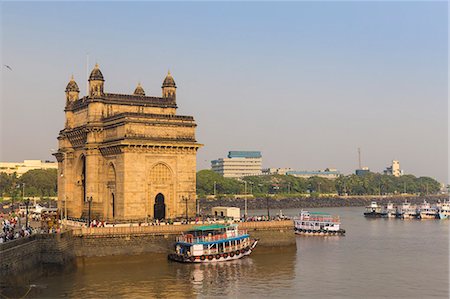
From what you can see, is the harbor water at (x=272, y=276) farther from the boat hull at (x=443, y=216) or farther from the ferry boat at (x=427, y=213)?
the boat hull at (x=443, y=216)

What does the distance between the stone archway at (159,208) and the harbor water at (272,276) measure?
1180 centimetres

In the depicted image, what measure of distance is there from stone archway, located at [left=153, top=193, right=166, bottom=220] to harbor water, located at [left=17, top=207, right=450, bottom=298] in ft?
38.7

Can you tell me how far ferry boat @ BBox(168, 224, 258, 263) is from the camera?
78.0 meters

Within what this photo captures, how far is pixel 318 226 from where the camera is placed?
395 ft

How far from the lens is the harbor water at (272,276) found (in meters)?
62.8

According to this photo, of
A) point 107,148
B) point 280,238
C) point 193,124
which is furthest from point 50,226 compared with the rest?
point 280,238

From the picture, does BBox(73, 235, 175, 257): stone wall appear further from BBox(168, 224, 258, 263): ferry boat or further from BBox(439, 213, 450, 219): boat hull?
BBox(439, 213, 450, 219): boat hull

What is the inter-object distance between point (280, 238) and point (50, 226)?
31860mm

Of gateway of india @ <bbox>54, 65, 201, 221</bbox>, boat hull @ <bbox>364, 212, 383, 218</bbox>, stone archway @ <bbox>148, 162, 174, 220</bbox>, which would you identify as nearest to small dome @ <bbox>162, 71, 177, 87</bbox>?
gateway of india @ <bbox>54, 65, 201, 221</bbox>

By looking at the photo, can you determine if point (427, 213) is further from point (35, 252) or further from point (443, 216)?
point (35, 252)

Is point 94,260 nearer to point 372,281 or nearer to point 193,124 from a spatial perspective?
point 193,124

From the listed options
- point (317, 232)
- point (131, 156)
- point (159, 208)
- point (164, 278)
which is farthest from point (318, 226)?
point (164, 278)

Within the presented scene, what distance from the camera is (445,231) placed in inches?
5143

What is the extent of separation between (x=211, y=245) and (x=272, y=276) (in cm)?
1063
